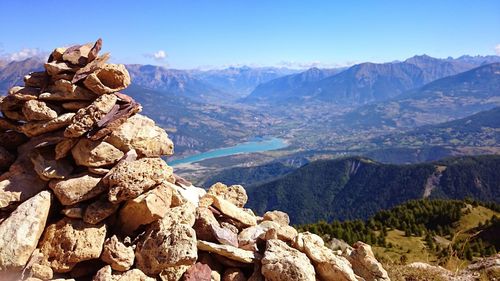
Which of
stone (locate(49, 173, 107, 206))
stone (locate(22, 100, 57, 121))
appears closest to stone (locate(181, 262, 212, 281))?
stone (locate(49, 173, 107, 206))

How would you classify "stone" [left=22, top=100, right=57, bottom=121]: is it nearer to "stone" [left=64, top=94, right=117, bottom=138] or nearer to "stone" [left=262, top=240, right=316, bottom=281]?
"stone" [left=64, top=94, right=117, bottom=138]

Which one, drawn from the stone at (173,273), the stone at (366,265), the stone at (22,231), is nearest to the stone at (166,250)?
the stone at (173,273)

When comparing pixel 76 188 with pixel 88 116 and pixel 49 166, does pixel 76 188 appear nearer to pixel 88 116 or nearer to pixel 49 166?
pixel 49 166

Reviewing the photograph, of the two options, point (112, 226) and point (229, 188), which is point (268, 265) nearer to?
point (112, 226)

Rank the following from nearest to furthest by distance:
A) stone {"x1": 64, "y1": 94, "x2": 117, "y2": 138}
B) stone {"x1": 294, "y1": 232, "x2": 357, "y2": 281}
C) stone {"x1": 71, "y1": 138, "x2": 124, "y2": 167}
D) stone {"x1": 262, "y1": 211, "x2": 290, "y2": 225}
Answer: stone {"x1": 294, "y1": 232, "x2": 357, "y2": 281} < stone {"x1": 64, "y1": 94, "x2": 117, "y2": 138} < stone {"x1": 71, "y1": 138, "x2": 124, "y2": 167} < stone {"x1": 262, "y1": 211, "x2": 290, "y2": 225}

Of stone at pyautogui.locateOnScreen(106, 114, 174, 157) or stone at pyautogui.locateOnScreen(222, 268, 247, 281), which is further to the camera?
stone at pyautogui.locateOnScreen(106, 114, 174, 157)

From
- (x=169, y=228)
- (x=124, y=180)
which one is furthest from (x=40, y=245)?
(x=169, y=228)

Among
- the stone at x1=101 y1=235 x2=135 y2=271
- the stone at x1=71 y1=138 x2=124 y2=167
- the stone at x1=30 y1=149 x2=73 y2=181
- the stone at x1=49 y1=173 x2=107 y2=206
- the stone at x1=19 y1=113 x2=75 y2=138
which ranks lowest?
the stone at x1=101 y1=235 x2=135 y2=271

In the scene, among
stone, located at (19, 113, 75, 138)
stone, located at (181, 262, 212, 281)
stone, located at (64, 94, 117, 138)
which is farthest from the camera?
stone, located at (19, 113, 75, 138)
